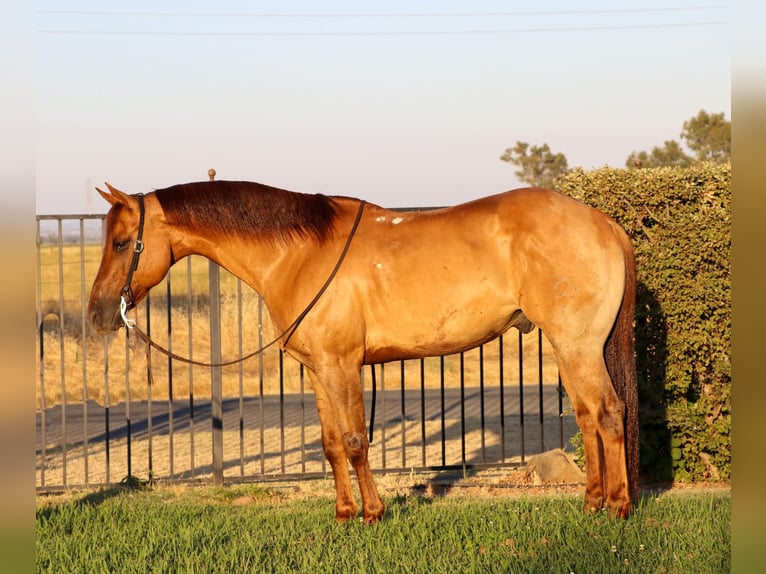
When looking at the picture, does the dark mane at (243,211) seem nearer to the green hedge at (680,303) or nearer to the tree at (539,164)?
the green hedge at (680,303)

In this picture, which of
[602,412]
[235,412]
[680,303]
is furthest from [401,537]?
[235,412]

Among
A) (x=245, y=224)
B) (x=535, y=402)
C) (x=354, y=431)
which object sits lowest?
(x=535, y=402)

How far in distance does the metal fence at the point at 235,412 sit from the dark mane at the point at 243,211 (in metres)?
0.94

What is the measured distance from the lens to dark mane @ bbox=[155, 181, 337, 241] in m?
5.94

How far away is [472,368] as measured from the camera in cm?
1811

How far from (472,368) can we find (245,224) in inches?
495

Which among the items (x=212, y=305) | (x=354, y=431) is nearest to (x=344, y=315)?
(x=354, y=431)

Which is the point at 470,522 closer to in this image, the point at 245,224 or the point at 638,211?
the point at 245,224

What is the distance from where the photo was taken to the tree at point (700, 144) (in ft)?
102

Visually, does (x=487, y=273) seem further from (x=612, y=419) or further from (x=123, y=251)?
(x=123, y=251)

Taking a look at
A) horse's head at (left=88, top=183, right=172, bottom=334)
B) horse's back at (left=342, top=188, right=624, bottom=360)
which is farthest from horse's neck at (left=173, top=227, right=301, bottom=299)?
horse's back at (left=342, top=188, right=624, bottom=360)

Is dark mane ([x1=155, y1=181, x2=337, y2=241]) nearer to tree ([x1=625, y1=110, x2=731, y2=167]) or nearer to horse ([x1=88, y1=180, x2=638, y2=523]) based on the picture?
horse ([x1=88, y1=180, x2=638, y2=523])

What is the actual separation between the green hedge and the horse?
142 cm

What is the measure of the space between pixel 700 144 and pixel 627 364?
28.3 m
